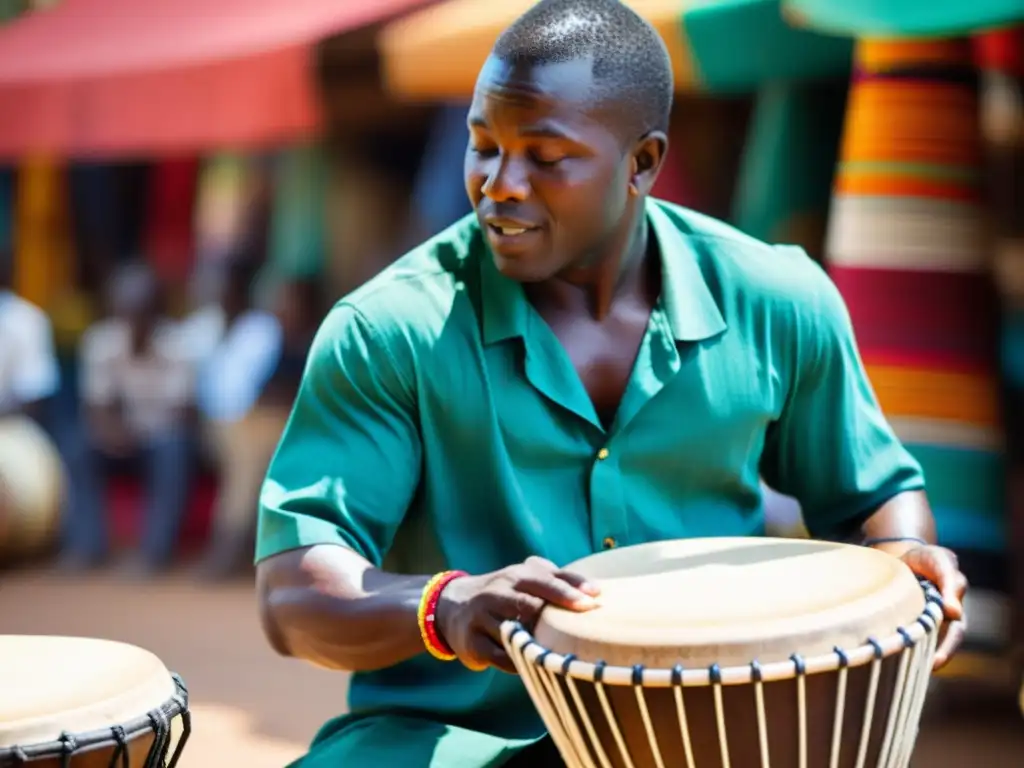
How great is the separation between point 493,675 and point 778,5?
295 cm

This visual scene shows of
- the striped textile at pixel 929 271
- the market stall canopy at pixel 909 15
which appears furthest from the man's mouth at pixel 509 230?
the striped textile at pixel 929 271

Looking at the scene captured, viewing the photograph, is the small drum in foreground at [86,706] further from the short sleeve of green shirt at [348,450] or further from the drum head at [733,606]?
the drum head at [733,606]

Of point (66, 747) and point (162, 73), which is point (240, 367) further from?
point (66, 747)

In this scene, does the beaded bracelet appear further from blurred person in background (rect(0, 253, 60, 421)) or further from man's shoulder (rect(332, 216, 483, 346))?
blurred person in background (rect(0, 253, 60, 421))

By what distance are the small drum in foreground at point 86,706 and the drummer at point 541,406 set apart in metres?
0.19

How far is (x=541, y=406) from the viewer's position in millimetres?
2236

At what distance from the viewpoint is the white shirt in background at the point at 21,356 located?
7418mm

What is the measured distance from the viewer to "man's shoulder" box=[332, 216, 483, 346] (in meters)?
2.24

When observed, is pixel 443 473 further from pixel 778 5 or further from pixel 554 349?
pixel 778 5

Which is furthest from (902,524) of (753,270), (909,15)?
(909,15)

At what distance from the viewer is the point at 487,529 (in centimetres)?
225

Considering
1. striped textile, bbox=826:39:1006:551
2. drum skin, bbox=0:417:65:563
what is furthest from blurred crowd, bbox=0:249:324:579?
striped textile, bbox=826:39:1006:551

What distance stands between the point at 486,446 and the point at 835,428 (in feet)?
1.72

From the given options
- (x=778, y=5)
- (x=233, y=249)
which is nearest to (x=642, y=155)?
(x=778, y=5)
